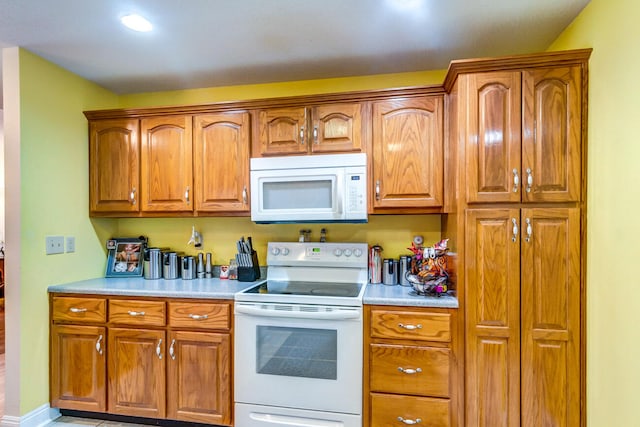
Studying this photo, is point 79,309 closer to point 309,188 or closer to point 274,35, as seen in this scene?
point 309,188

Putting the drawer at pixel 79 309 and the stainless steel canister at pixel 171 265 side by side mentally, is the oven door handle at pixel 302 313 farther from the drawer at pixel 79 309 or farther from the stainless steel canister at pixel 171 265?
the drawer at pixel 79 309

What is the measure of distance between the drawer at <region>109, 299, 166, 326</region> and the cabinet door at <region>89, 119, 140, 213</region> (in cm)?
71

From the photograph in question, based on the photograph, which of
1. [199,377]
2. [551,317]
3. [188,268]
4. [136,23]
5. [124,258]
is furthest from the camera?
[124,258]

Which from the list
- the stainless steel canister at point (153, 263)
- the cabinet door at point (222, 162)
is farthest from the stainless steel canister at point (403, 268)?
the stainless steel canister at point (153, 263)

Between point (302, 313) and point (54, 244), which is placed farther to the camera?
point (54, 244)

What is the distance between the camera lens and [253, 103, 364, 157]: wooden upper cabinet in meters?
2.24

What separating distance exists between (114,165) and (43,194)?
482mm

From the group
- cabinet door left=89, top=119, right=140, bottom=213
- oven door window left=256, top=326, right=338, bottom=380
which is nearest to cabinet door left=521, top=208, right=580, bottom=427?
oven door window left=256, top=326, right=338, bottom=380

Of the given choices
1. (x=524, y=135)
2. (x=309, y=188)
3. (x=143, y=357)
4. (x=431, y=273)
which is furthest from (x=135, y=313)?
(x=524, y=135)

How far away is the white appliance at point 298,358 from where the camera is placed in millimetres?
1931

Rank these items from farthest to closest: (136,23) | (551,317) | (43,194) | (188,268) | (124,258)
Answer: (124,258) < (188,268) < (43,194) < (136,23) < (551,317)

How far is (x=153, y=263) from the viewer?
260 cm

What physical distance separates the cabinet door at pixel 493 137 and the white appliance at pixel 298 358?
3.06 ft

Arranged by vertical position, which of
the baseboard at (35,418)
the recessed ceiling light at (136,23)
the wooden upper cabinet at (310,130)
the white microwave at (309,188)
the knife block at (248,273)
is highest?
the recessed ceiling light at (136,23)
